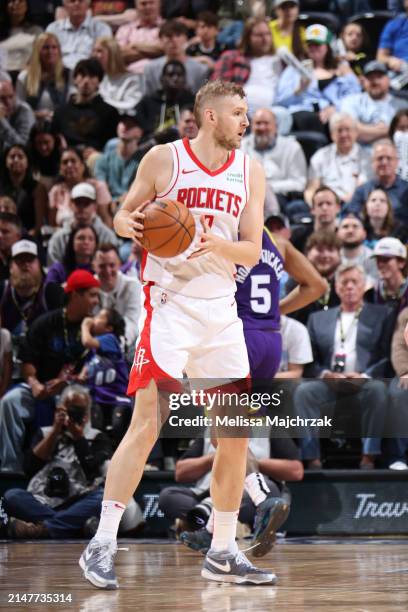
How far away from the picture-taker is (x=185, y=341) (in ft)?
14.3

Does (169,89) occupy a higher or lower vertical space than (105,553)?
higher

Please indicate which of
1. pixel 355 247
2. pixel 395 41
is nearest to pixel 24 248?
pixel 355 247

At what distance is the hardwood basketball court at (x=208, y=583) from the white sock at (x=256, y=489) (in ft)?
0.99

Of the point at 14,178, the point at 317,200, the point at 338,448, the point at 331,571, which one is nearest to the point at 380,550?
the point at 331,571

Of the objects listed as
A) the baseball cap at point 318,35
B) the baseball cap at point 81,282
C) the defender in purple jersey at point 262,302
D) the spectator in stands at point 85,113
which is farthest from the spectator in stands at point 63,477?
the baseball cap at point 318,35

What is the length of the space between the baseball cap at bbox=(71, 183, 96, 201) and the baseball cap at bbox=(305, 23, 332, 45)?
3.66 m

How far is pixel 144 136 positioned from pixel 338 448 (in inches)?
199

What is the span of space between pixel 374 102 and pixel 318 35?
1.22 m

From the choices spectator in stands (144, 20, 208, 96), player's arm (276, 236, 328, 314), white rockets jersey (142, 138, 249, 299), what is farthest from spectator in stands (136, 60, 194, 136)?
white rockets jersey (142, 138, 249, 299)

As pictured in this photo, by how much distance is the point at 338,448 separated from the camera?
7664mm

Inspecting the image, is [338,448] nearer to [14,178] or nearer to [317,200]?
[317,200]

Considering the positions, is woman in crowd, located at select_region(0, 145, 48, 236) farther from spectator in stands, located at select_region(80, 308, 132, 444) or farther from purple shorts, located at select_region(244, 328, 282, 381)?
purple shorts, located at select_region(244, 328, 282, 381)

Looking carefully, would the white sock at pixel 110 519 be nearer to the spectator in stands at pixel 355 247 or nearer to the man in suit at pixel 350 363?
the man in suit at pixel 350 363

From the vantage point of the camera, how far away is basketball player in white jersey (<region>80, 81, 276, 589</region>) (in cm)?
422
